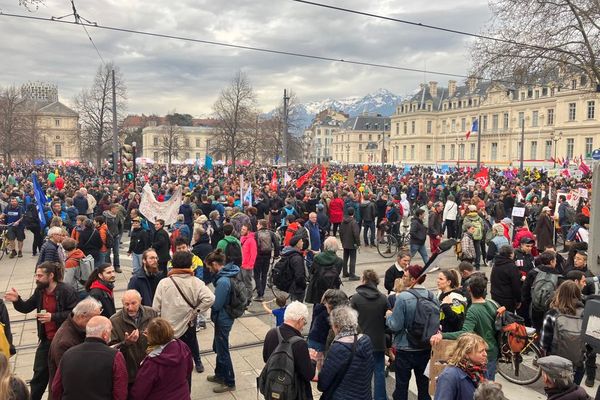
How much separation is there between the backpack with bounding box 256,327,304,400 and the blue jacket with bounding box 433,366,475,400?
1098mm

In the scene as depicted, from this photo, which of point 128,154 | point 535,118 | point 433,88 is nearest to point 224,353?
point 128,154

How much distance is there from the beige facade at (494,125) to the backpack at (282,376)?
4904cm

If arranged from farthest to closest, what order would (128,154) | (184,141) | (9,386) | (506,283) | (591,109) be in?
1. (184,141)
2. (591,109)
3. (128,154)
4. (506,283)
5. (9,386)

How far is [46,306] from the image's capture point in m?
5.11

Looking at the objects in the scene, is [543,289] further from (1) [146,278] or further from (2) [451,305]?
(1) [146,278]

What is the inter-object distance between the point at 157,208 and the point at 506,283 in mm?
7692

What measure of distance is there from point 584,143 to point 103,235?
64.5m

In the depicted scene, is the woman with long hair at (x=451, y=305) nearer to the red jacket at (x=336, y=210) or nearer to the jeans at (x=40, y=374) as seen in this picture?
the jeans at (x=40, y=374)

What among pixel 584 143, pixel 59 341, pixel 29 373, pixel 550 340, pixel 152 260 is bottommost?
pixel 29 373

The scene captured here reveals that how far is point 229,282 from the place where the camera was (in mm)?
5723

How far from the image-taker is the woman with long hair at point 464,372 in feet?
11.4

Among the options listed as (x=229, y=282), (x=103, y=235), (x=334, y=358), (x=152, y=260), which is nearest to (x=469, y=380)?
(x=334, y=358)

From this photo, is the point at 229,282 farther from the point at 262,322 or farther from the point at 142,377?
the point at 262,322

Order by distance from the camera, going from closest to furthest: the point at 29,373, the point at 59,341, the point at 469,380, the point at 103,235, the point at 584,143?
the point at 469,380 < the point at 59,341 < the point at 29,373 < the point at 103,235 < the point at 584,143
